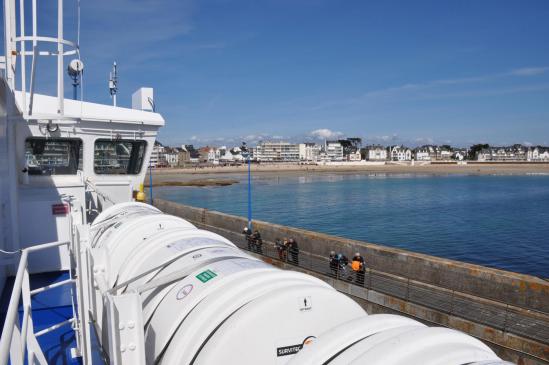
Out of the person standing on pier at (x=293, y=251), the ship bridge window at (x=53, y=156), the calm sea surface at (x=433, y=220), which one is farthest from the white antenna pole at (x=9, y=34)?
the calm sea surface at (x=433, y=220)

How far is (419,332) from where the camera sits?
2.63 meters

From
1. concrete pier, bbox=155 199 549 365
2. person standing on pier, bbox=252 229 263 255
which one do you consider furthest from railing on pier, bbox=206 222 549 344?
person standing on pier, bbox=252 229 263 255

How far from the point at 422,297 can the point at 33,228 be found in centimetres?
1097

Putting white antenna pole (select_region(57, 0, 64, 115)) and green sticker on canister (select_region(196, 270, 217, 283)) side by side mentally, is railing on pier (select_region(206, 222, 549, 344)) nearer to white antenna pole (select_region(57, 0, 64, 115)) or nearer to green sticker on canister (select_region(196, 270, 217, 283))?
green sticker on canister (select_region(196, 270, 217, 283))

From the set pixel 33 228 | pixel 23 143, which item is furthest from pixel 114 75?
pixel 33 228

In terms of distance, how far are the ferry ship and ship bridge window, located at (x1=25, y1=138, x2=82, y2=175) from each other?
2.25 metres

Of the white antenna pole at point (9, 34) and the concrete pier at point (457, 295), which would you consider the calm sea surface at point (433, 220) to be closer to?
the concrete pier at point (457, 295)

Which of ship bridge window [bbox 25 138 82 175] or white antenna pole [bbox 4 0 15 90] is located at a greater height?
white antenna pole [bbox 4 0 15 90]

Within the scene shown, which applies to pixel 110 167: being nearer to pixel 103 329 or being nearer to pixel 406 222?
pixel 103 329

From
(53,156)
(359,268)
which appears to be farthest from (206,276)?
(359,268)

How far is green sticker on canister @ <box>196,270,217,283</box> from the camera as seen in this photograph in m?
3.89

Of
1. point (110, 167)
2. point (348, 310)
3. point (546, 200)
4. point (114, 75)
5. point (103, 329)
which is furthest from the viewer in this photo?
point (546, 200)

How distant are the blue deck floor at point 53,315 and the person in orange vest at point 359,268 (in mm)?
8763

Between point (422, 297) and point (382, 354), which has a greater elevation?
point (382, 354)
